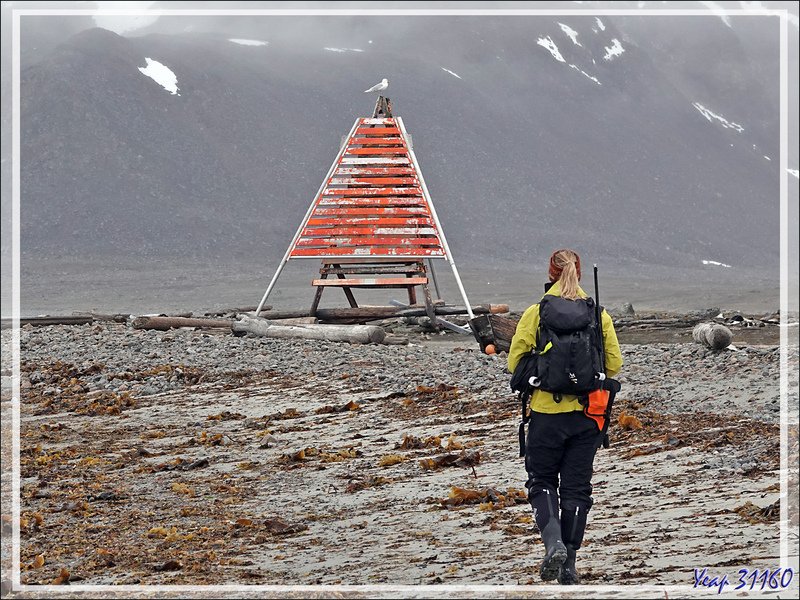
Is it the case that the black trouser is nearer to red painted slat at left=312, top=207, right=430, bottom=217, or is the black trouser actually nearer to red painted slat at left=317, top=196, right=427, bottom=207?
red painted slat at left=312, top=207, right=430, bottom=217

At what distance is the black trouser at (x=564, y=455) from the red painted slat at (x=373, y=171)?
12.1 m

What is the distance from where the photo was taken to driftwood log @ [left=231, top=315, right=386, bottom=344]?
15164mm

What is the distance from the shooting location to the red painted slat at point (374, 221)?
16.5 metres

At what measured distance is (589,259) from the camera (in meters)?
64.1

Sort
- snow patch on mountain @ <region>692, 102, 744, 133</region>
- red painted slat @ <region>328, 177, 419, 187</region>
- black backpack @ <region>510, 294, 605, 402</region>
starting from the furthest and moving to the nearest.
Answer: snow patch on mountain @ <region>692, 102, 744, 133</region> → red painted slat @ <region>328, 177, 419, 187</region> → black backpack @ <region>510, 294, 605, 402</region>

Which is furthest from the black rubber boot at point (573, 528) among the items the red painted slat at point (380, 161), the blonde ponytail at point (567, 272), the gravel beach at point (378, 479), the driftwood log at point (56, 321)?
the driftwood log at point (56, 321)

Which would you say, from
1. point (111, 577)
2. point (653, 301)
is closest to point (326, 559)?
point (111, 577)

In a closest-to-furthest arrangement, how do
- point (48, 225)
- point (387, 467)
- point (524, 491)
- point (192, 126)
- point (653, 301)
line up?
1. point (524, 491)
2. point (387, 467)
3. point (653, 301)
4. point (48, 225)
5. point (192, 126)

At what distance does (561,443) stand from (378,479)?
243 centimetres

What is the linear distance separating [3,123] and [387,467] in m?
3.99

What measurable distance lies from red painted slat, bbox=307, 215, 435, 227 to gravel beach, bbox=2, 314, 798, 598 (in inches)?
167

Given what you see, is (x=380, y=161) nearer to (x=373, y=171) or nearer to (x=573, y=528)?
(x=373, y=171)

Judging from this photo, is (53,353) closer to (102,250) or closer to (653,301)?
(653,301)

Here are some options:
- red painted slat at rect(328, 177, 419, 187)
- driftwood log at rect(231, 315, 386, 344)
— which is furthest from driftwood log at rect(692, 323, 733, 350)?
red painted slat at rect(328, 177, 419, 187)
